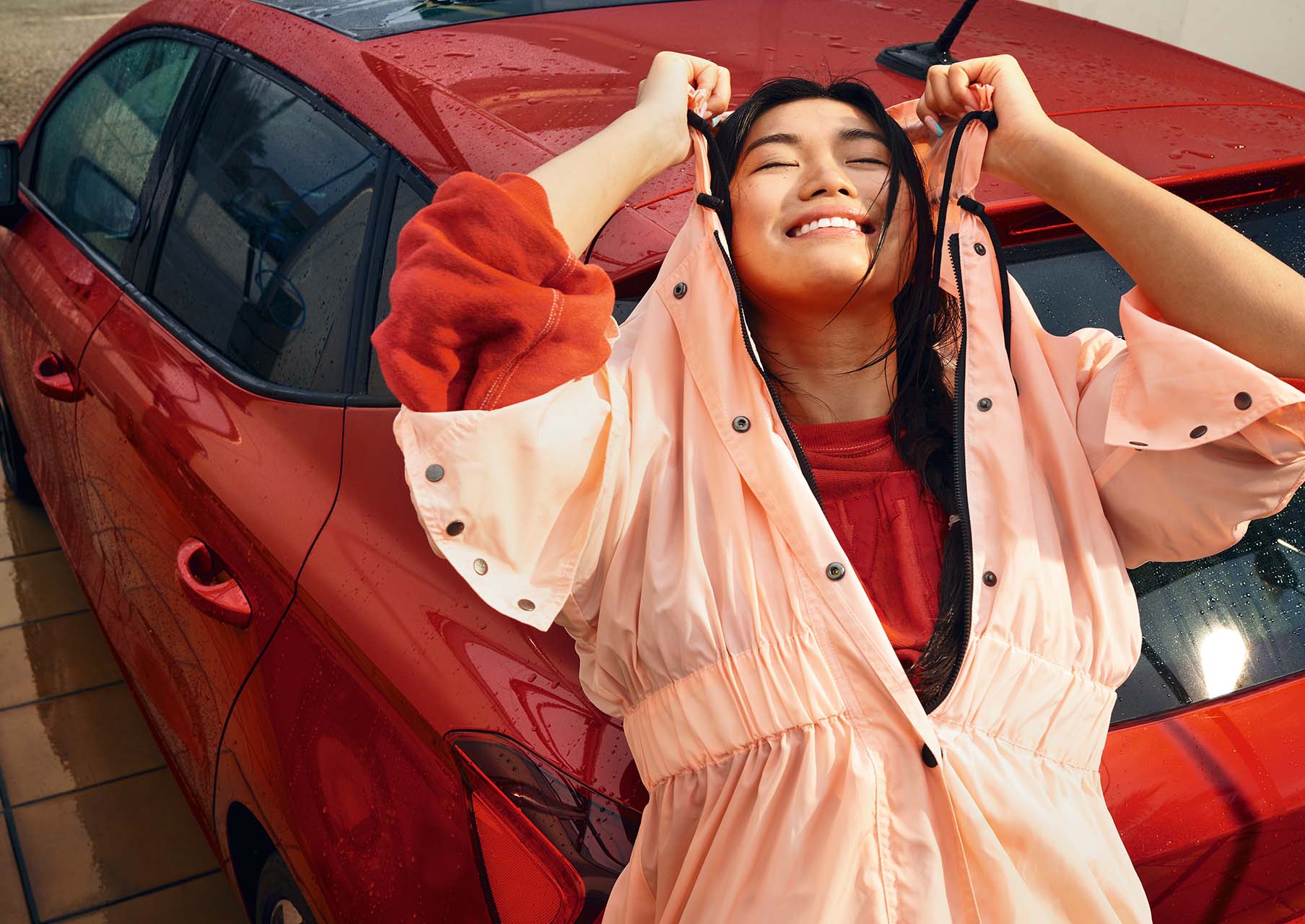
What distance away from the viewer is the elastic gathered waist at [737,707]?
4.33ft

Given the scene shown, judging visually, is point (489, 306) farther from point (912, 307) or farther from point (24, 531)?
point (24, 531)

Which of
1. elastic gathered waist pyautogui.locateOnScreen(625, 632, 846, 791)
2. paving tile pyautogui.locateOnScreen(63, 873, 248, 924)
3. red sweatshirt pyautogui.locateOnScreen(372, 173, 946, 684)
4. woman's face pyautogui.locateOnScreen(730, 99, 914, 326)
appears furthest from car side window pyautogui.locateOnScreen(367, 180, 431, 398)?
paving tile pyautogui.locateOnScreen(63, 873, 248, 924)

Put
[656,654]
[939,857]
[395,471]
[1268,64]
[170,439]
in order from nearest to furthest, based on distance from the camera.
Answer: [939,857] → [656,654] → [395,471] → [170,439] → [1268,64]

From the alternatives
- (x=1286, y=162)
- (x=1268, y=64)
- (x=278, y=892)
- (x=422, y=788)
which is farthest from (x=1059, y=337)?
(x=1268, y=64)

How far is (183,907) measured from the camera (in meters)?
2.50

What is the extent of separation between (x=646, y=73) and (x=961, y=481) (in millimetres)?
966

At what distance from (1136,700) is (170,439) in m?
1.56

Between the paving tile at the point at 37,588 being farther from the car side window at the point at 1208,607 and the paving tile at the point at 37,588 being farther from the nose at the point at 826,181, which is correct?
the car side window at the point at 1208,607

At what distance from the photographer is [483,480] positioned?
4.35ft

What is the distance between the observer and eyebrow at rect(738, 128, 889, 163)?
172 cm

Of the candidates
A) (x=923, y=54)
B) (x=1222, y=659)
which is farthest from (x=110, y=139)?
(x=1222, y=659)

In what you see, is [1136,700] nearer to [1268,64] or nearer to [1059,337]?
[1059,337]

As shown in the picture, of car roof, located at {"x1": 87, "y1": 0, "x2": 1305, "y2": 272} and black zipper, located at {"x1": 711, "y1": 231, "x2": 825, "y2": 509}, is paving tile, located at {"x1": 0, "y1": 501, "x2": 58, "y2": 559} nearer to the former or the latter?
car roof, located at {"x1": 87, "y1": 0, "x2": 1305, "y2": 272}

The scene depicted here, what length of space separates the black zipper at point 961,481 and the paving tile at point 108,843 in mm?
1895
